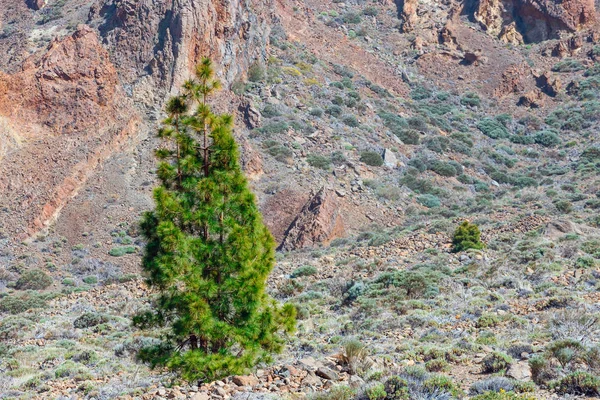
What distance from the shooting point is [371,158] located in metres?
34.8

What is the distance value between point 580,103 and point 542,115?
10.9ft

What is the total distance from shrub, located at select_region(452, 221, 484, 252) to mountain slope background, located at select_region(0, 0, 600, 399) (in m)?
0.60

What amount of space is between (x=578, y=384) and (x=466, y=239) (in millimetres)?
14295

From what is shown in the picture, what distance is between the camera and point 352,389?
768cm

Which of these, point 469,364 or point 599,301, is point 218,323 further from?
point 599,301

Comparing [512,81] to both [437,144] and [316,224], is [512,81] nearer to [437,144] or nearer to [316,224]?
[437,144]

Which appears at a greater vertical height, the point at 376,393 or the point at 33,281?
the point at 376,393

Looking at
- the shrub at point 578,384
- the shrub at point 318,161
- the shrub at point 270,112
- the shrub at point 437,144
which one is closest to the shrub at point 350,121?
the shrub at point 270,112

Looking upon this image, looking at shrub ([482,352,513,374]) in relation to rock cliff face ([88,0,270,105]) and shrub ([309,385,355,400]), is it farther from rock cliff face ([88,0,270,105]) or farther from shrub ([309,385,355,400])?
rock cliff face ([88,0,270,105])

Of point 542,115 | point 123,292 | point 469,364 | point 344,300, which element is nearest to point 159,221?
point 469,364

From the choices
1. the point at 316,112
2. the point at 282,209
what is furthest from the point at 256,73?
the point at 282,209

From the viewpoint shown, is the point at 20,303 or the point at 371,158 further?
the point at 371,158

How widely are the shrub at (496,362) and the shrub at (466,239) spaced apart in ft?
40.3

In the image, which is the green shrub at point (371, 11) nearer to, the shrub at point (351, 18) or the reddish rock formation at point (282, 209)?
the shrub at point (351, 18)
